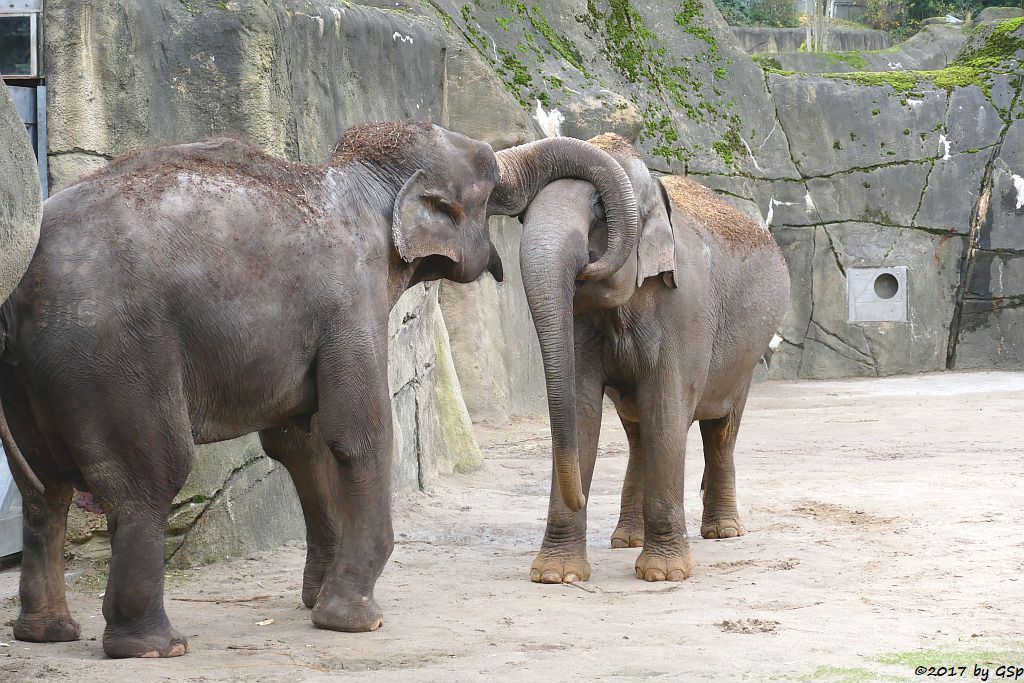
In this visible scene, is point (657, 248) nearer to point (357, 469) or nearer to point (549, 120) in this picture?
point (357, 469)

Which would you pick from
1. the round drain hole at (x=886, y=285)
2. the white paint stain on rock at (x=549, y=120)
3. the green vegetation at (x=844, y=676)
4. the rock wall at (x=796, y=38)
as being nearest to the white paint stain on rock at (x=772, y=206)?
the round drain hole at (x=886, y=285)

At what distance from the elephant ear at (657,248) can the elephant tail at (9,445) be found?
2.53m

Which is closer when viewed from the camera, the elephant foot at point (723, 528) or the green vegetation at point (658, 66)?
the elephant foot at point (723, 528)

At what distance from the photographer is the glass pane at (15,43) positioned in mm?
5633

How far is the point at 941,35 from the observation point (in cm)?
2686

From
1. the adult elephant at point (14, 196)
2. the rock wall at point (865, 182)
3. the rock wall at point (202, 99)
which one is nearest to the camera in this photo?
the adult elephant at point (14, 196)

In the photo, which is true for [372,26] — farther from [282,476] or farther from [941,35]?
[941,35]

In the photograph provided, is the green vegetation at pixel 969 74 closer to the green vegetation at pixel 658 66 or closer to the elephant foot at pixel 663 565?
the green vegetation at pixel 658 66

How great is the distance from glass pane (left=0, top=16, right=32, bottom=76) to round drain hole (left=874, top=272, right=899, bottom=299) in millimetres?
11977

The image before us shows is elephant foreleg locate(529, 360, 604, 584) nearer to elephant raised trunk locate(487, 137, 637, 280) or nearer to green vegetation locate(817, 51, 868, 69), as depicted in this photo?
elephant raised trunk locate(487, 137, 637, 280)

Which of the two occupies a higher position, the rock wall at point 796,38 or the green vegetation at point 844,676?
the rock wall at point 796,38

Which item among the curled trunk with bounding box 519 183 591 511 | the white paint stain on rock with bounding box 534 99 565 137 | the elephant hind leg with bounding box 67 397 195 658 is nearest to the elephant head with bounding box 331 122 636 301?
the curled trunk with bounding box 519 183 591 511

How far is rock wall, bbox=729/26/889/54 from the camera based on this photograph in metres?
31.5

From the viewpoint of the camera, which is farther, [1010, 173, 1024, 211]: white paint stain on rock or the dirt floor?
[1010, 173, 1024, 211]: white paint stain on rock
